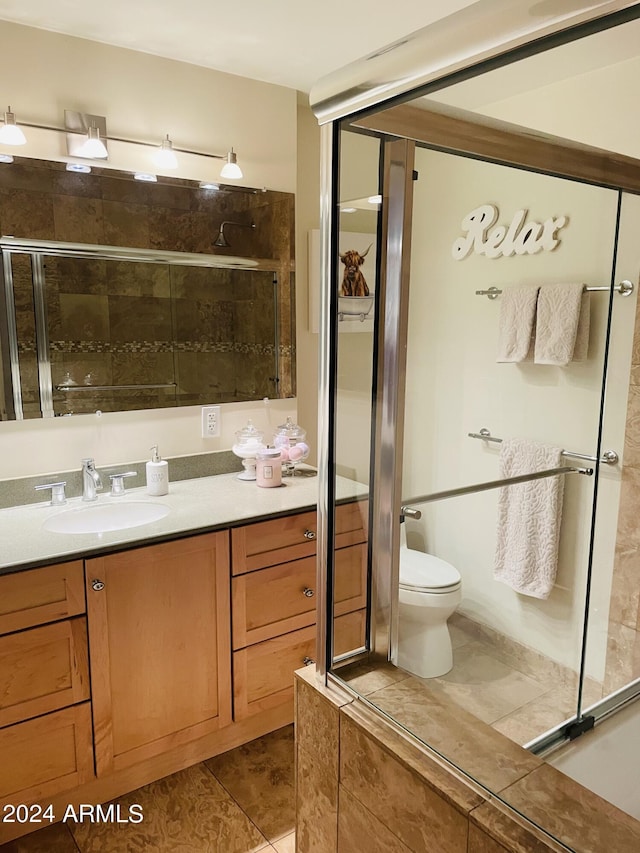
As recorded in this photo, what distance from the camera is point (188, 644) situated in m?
1.99

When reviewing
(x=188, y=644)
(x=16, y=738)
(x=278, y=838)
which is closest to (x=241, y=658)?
(x=188, y=644)

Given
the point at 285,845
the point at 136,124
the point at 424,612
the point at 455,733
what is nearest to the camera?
the point at 455,733

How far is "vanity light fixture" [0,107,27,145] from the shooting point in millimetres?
1983

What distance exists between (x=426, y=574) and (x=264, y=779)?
1088mm

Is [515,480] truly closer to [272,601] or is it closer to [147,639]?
[272,601]

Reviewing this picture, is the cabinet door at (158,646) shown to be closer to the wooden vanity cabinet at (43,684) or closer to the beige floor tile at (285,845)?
the wooden vanity cabinet at (43,684)

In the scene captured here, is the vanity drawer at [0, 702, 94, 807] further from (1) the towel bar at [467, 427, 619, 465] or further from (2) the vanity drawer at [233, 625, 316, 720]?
(1) the towel bar at [467, 427, 619, 465]

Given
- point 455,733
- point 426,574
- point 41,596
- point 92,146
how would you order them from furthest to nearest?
1. point 92,146
2. point 41,596
3. point 426,574
4. point 455,733

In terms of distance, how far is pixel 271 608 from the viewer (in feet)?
7.10

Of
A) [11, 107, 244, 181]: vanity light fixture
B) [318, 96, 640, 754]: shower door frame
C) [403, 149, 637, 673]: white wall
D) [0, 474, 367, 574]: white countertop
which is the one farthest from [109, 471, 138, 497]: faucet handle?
Result: [318, 96, 640, 754]: shower door frame

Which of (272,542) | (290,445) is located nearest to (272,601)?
(272,542)

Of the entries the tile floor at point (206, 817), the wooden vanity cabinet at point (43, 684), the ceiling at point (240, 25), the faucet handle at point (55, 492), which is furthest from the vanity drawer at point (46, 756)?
the ceiling at point (240, 25)

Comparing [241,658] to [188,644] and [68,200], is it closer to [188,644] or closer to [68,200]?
[188,644]

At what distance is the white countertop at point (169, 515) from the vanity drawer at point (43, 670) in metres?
0.21
